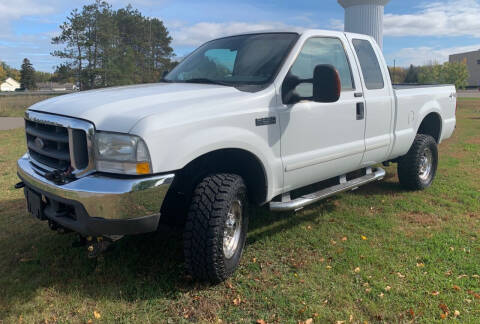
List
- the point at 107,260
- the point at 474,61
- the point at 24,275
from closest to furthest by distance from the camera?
the point at 24,275
the point at 107,260
the point at 474,61

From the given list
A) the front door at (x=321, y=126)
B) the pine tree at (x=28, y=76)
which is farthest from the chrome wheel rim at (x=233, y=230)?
the pine tree at (x=28, y=76)

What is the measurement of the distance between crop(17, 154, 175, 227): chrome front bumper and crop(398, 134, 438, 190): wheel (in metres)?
4.04

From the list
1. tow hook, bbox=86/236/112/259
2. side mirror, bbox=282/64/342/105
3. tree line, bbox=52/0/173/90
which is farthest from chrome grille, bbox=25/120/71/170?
tree line, bbox=52/0/173/90

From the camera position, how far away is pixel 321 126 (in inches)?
152

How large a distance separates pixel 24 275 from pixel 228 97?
2.33m

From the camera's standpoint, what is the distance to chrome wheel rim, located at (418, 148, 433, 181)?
19.2ft

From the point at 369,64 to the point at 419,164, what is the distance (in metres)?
1.80

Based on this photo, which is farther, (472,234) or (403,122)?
(403,122)

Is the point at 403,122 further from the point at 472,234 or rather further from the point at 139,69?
the point at 139,69

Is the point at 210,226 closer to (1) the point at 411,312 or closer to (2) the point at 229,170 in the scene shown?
(2) the point at 229,170

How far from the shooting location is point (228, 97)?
315 cm

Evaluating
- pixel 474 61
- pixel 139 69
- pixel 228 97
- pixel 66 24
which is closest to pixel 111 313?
pixel 228 97

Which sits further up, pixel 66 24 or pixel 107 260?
pixel 66 24

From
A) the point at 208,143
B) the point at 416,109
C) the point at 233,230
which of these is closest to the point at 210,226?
the point at 233,230
